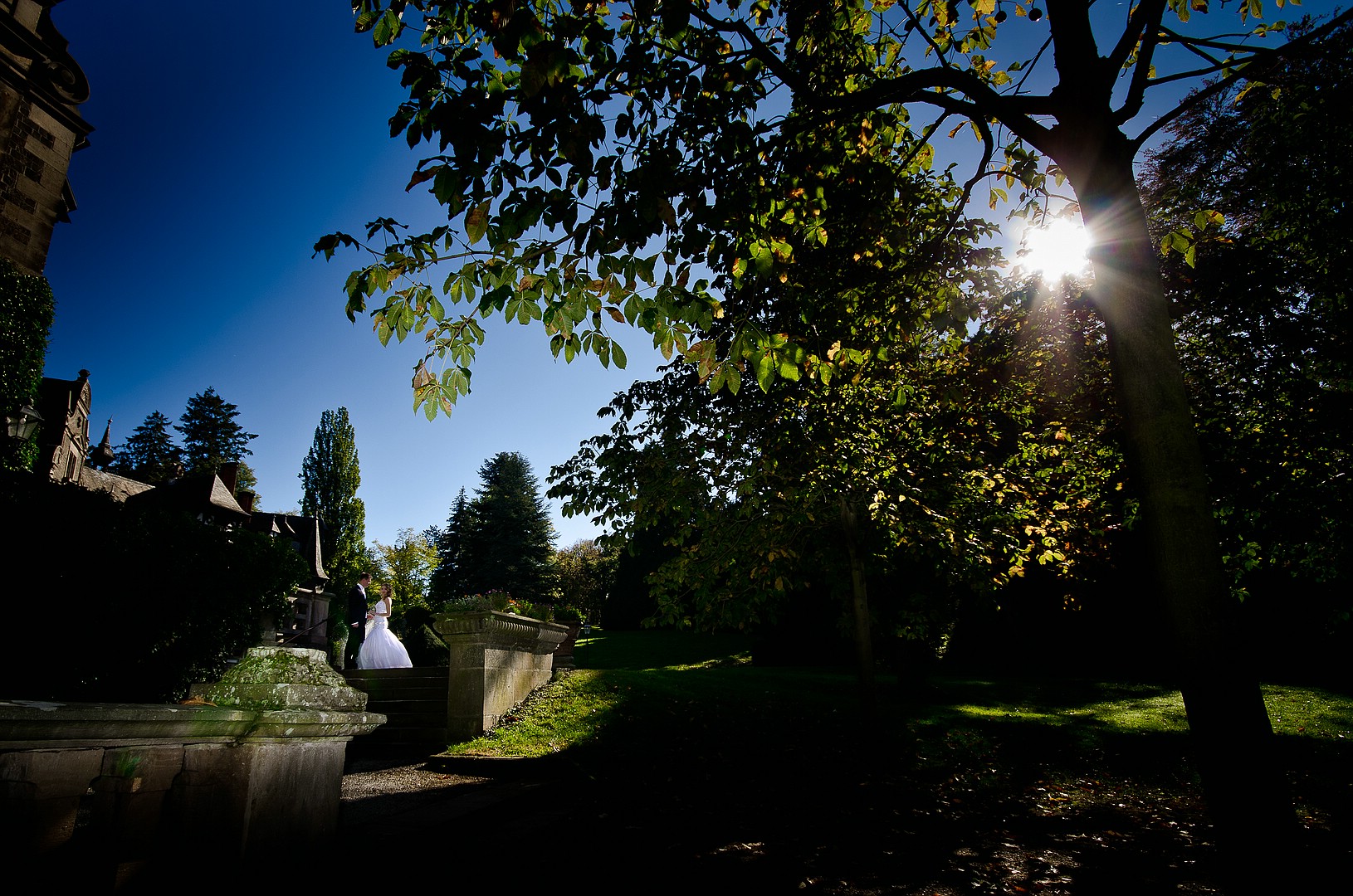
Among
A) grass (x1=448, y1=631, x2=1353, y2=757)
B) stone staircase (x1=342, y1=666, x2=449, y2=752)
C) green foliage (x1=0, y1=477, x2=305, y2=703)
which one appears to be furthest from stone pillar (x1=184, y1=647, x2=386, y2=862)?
green foliage (x1=0, y1=477, x2=305, y2=703)

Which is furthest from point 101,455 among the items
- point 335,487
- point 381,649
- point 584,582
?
point 381,649

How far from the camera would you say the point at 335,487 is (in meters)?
54.2

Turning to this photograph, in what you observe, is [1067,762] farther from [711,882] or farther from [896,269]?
[896,269]

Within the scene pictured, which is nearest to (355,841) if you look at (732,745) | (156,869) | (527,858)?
(527,858)

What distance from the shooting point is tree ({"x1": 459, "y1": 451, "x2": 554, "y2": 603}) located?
47250 millimetres

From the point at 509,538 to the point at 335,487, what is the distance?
18.5 metres

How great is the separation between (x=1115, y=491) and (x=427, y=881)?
13.9 meters

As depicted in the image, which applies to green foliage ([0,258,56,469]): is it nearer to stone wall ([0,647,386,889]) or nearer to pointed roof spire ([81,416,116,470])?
stone wall ([0,647,386,889])

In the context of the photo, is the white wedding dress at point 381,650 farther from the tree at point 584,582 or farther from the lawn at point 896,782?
the tree at point 584,582

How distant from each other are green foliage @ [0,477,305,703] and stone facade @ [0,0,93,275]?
766 cm

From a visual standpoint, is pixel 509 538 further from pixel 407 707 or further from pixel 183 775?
pixel 183 775

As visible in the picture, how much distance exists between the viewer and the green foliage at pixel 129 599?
8.71m

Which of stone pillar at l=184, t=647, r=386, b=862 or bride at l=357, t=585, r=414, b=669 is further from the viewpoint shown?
bride at l=357, t=585, r=414, b=669

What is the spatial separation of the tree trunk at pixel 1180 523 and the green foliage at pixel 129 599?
1243cm
